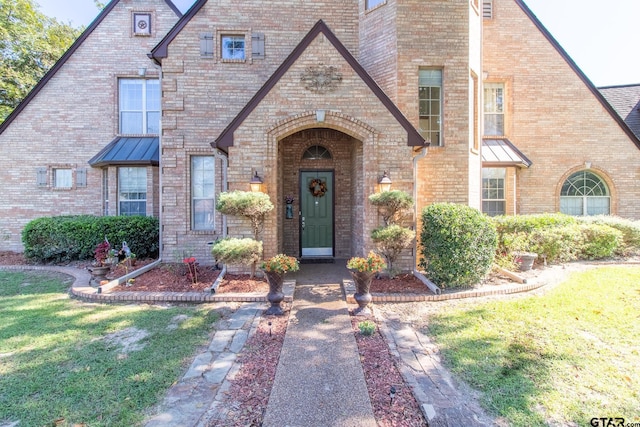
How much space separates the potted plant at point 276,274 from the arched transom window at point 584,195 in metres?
11.8

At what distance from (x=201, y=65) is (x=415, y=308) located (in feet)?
26.8

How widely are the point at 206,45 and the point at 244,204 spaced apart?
5130 mm

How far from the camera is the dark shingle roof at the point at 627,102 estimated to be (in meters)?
12.7

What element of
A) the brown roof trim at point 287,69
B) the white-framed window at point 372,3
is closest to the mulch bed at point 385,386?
the brown roof trim at point 287,69

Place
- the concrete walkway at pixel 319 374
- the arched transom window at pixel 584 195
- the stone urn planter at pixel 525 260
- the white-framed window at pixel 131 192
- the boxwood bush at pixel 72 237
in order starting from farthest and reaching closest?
the arched transom window at pixel 584 195
the white-framed window at pixel 131 192
the boxwood bush at pixel 72 237
the stone urn planter at pixel 525 260
the concrete walkway at pixel 319 374

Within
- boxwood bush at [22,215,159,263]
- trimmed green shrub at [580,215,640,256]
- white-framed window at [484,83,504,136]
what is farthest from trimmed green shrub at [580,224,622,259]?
boxwood bush at [22,215,159,263]

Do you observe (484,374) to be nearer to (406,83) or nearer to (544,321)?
(544,321)

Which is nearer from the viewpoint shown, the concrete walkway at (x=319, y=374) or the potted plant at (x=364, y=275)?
the concrete walkway at (x=319, y=374)

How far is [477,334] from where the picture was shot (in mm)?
4230

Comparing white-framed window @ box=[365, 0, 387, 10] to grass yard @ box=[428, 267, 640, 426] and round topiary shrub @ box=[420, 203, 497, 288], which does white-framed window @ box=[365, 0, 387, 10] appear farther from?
grass yard @ box=[428, 267, 640, 426]

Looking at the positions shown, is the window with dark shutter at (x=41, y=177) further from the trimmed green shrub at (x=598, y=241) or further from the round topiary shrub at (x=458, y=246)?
the trimmed green shrub at (x=598, y=241)

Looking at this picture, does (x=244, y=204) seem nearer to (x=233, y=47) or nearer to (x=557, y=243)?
(x=233, y=47)

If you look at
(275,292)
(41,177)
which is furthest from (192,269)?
(41,177)

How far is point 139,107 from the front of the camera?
10.7m
